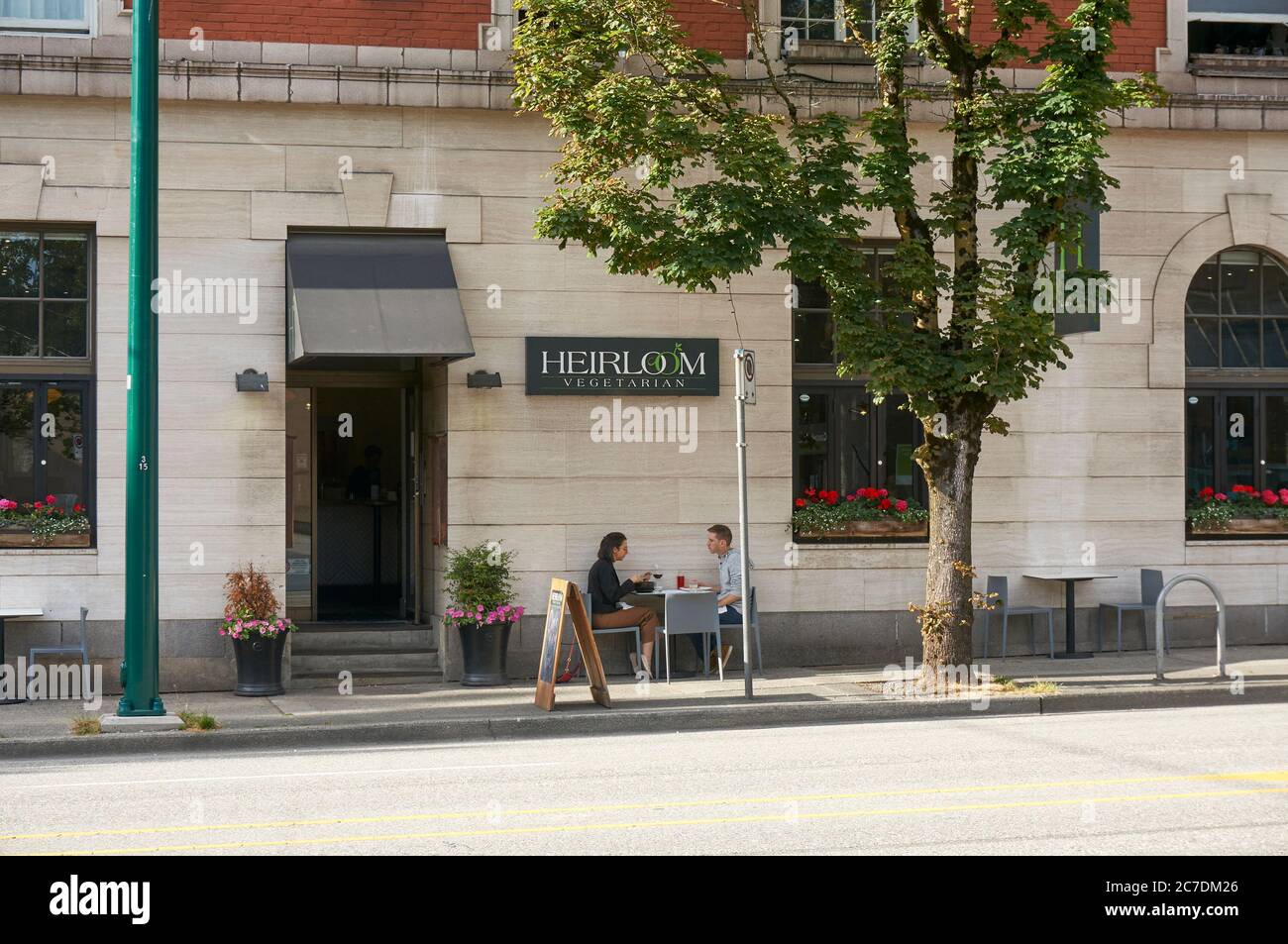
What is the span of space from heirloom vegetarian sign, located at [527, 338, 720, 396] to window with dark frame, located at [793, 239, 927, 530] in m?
1.09

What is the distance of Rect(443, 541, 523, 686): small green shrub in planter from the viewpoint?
604 inches

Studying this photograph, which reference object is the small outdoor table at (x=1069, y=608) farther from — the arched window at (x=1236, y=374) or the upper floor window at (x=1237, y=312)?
the upper floor window at (x=1237, y=312)

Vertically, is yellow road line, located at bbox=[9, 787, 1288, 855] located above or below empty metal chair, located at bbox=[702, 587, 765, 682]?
below

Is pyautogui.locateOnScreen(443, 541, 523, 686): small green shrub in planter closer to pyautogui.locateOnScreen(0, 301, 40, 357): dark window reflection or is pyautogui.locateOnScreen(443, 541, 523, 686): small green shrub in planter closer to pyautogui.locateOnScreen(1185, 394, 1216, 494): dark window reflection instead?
pyautogui.locateOnScreen(0, 301, 40, 357): dark window reflection

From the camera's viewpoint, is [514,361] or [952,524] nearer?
[952,524]

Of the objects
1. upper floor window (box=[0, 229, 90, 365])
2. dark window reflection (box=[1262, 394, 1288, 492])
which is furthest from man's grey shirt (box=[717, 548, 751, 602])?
upper floor window (box=[0, 229, 90, 365])

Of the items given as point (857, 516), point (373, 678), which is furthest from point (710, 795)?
point (857, 516)

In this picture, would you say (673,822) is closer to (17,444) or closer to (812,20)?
(17,444)

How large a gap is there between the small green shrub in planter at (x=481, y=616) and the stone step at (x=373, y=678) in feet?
2.17

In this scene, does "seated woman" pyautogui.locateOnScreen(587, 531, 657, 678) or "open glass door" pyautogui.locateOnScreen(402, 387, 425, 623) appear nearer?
"seated woman" pyautogui.locateOnScreen(587, 531, 657, 678)

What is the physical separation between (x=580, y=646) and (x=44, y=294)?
21.6 ft

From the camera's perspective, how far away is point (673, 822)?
825cm

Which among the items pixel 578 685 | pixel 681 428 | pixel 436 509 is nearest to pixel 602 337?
pixel 681 428

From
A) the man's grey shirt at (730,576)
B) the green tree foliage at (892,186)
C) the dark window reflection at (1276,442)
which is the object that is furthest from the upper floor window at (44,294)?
the dark window reflection at (1276,442)
